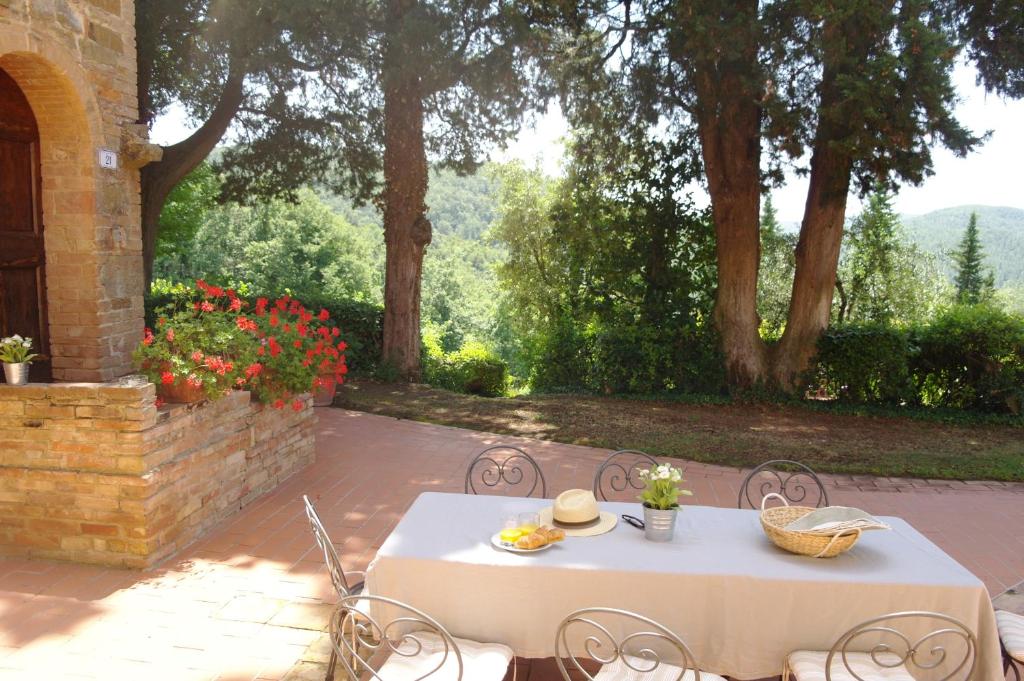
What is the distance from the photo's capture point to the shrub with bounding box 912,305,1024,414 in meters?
10.8

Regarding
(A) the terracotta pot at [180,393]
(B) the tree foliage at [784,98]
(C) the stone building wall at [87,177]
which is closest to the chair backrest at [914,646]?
(A) the terracotta pot at [180,393]

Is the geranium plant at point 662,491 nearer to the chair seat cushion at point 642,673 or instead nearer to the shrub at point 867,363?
the chair seat cushion at point 642,673

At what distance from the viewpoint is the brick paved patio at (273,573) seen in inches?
146

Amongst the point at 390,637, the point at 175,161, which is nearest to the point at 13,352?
the point at 390,637

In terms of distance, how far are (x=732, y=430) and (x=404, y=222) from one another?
6.30m

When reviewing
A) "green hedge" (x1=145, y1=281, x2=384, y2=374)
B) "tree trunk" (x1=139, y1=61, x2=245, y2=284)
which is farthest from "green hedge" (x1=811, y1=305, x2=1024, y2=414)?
"tree trunk" (x1=139, y1=61, x2=245, y2=284)

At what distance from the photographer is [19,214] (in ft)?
21.7

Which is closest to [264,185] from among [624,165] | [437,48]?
[437,48]

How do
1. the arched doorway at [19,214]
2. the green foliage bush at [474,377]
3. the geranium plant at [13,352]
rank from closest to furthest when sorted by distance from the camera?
the geranium plant at [13,352] → the arched doorway at [19,214] → the green foliage bush at [474,377]

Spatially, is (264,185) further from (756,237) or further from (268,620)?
(268,620)

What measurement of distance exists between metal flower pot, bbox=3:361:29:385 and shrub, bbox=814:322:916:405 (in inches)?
402

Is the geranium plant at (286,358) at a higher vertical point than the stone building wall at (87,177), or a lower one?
A: lower

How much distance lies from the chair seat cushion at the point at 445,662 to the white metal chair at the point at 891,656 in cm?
117

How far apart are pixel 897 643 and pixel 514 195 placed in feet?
68.6
